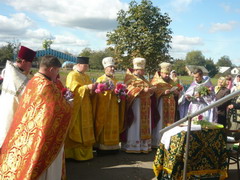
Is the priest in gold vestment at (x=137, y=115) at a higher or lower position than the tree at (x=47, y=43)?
lower

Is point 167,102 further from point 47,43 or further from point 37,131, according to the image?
point 47,43

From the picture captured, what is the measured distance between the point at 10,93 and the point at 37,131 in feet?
3.59

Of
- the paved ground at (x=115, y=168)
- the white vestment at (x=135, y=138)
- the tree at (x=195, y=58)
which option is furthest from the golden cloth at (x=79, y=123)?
the tree at (x=195, y=58)

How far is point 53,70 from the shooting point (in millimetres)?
3471

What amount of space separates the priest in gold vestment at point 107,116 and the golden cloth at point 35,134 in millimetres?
2769

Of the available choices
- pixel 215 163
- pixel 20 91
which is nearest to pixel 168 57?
pixel 215 163

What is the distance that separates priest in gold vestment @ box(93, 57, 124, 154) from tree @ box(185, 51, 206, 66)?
83.2 m

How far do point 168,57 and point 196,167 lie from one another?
9.52 metres

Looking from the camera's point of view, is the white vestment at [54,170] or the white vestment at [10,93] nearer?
the white vestment at [54,170]

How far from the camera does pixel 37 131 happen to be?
328cm

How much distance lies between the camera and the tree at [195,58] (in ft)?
287

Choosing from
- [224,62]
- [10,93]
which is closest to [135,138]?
[10,93]

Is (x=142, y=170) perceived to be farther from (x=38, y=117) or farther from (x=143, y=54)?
(x=143, y=54)

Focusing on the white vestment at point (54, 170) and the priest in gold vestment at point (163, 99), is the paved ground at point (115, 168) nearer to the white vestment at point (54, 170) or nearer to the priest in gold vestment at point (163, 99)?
the priest in gold vestment at point (163, 99)
